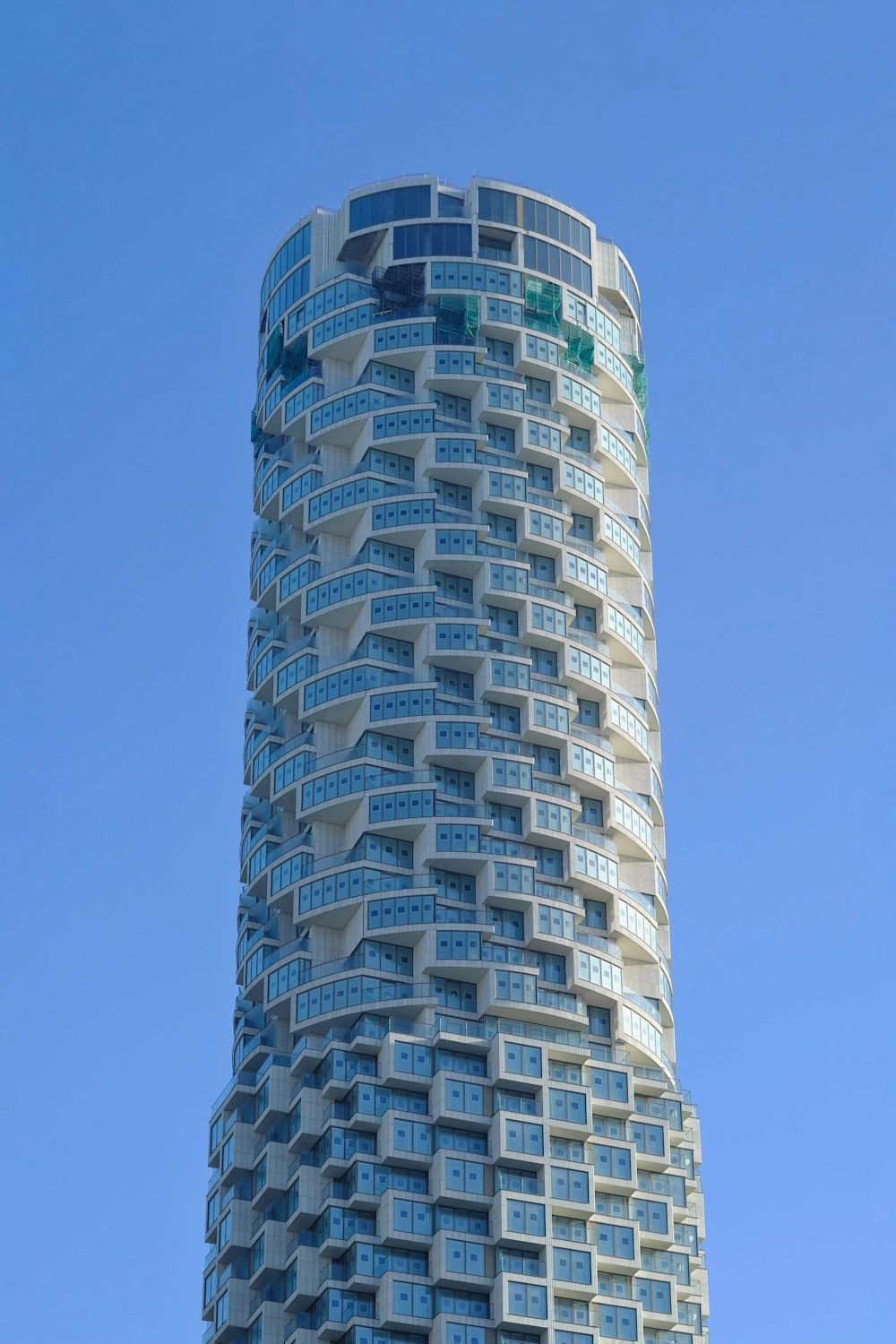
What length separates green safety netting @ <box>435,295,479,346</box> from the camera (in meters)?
192

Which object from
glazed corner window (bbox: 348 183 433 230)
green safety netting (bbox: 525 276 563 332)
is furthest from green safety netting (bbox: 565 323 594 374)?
glazed corner window (bbox: 348 183 433 230)

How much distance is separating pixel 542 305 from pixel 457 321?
737cm

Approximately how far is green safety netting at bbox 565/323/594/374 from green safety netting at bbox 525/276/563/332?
124 centimetres

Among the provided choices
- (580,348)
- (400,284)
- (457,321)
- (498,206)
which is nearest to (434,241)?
(400,284)

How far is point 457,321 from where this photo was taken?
630 feet

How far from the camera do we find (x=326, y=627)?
602 ft

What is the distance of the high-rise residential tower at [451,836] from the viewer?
156 meters

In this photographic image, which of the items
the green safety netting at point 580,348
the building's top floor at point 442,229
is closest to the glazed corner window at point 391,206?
the building's top floor at point 442,229

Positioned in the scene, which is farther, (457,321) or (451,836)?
(457,321)

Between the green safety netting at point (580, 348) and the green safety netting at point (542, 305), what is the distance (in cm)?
124

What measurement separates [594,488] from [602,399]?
11.2 metres

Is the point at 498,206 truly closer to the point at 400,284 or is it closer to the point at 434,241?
the point at 434,241

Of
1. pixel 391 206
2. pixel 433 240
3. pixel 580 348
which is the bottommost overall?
pixel 580 348

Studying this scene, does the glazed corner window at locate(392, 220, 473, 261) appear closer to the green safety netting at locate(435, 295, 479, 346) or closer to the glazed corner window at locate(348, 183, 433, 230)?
the glazed corner window at locate(348, 183, 433, 230)
